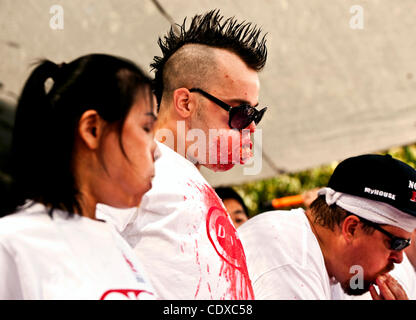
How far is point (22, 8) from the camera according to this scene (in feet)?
10.1

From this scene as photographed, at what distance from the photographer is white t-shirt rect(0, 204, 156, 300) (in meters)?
1.10

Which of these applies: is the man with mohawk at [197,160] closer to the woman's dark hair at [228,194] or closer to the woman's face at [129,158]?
the woman's face at [129,158]

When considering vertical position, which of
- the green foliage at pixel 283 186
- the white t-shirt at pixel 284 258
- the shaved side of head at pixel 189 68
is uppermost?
the shaved side of head at pixel 189 68

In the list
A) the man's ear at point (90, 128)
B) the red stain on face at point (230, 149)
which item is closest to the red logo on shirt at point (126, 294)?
the man's ear at point (90, 128)

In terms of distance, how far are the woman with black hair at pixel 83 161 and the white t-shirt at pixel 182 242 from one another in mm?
235

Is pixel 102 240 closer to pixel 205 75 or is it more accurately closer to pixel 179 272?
pixel 179 272

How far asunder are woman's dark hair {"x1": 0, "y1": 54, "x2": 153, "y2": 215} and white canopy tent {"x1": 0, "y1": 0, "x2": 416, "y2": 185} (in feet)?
5.31

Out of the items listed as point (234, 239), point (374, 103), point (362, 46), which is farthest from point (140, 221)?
point (374, 103)

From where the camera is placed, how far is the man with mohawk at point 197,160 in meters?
1.55

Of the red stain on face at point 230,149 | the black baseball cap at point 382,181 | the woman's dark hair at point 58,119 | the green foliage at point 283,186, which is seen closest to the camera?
the woman's dark hair at point 58,119

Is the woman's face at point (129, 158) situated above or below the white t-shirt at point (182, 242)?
above

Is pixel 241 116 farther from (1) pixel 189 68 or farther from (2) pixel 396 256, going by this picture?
(2) pixel 396 256

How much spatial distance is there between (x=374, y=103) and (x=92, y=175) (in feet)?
9.54

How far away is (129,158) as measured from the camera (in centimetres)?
126
